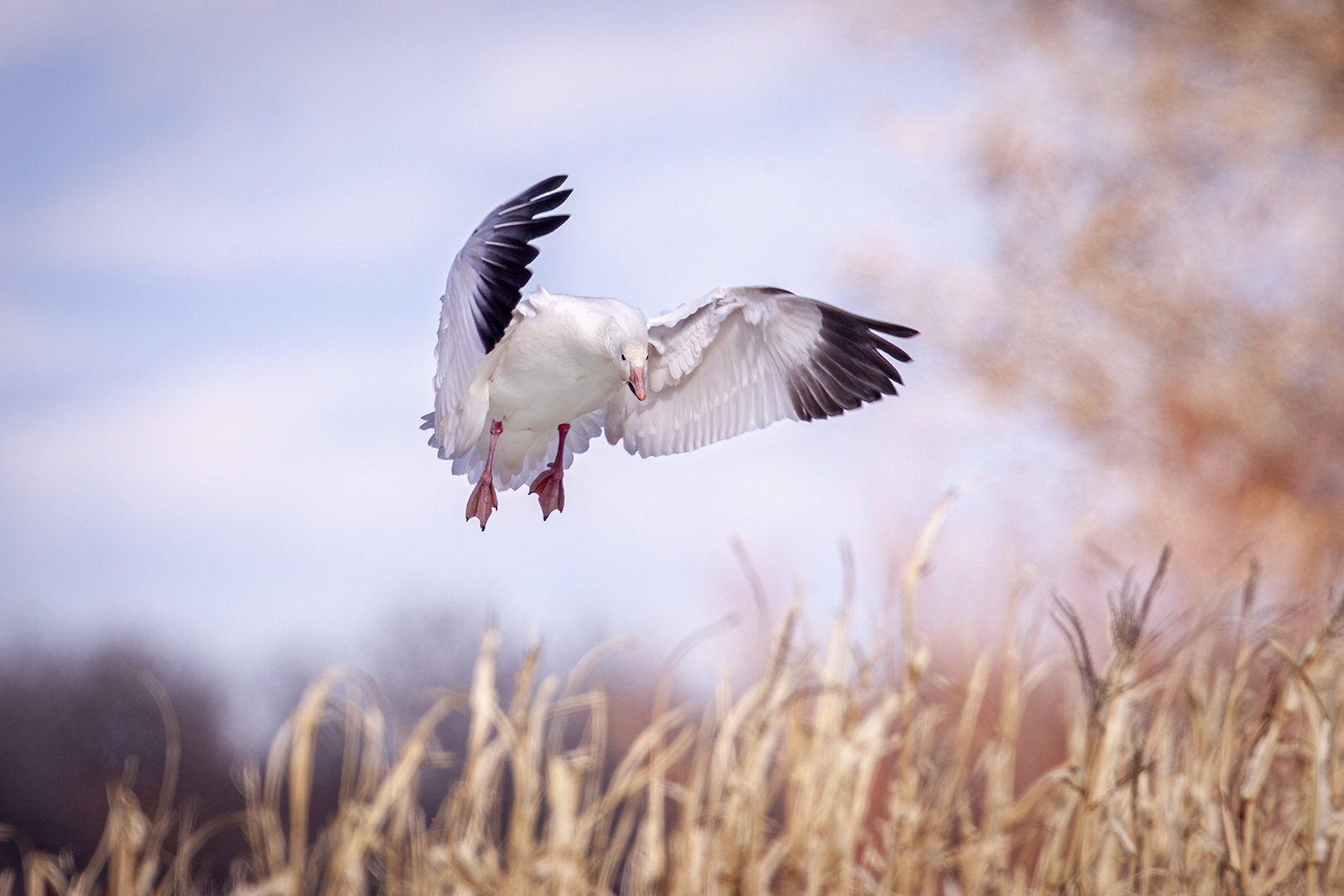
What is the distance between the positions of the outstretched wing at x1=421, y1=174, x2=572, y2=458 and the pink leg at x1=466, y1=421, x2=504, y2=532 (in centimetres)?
2

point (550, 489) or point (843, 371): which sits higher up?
point (843, 371)

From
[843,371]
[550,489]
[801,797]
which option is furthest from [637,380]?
[801,797]

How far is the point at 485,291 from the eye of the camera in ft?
2.60

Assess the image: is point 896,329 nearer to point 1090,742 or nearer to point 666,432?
point 666,432

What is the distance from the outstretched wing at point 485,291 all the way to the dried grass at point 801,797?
104 centimetres

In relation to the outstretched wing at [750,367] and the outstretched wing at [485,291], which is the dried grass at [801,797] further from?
the outstretched wing at [485,291]

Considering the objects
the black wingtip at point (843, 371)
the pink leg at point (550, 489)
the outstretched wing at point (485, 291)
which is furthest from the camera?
the black wingtip at point (843, 371)

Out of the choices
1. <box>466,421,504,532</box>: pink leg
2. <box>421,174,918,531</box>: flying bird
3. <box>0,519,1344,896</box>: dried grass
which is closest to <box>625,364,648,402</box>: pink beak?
<box>421,174,918,531</box>: flying bird

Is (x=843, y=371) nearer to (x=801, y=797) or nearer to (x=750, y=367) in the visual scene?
(x=750, y=367)

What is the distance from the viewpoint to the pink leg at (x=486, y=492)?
0.71m

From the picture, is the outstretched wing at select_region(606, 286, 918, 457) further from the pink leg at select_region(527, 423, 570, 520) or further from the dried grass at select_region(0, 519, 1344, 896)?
the dried grass at select_region(0, 519, 1344, 896)

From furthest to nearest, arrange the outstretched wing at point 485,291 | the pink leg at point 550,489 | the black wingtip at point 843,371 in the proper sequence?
the black wingtip at point 843,371
the outstretched wing at point 485,291
the pink leg at point 550,489

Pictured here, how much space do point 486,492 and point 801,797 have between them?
156 cm

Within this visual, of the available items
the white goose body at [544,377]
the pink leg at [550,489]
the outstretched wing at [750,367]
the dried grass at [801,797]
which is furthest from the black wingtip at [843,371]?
the dried grass at [801,797]
